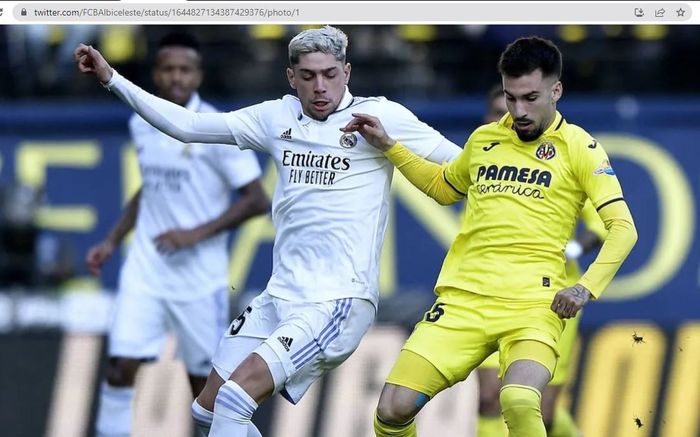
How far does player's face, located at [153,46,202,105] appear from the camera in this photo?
8.43 meters

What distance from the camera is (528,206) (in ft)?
21.0

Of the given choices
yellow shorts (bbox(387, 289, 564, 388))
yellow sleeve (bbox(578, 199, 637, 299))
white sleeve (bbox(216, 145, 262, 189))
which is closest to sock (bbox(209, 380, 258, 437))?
yellow shorts (bbox(387, 289, 564, 388))

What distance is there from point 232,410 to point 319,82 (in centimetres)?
145

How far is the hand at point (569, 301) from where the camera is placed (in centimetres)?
601

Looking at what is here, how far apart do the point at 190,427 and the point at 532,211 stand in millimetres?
3664

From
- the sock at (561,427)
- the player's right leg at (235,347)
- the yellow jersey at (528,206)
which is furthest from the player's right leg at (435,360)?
the sock at (561,427)

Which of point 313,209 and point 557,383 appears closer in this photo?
point 313,209

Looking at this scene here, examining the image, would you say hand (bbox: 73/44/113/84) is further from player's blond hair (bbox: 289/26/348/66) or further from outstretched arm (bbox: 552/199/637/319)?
outstretched arm (bbox: 552/199/637/319)

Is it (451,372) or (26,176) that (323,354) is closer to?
(451,372)

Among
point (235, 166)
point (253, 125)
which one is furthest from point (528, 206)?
point (235, 166)

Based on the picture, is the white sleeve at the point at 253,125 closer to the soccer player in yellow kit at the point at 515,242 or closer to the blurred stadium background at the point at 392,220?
the soccer player in yellow kit at the point at 515,242

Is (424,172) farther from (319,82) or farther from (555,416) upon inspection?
(555,416)

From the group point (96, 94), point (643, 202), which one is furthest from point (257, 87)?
point (643, 202)

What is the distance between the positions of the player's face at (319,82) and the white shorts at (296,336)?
2.77ft
